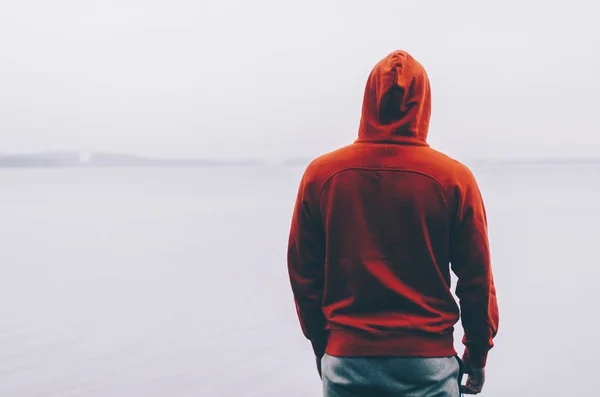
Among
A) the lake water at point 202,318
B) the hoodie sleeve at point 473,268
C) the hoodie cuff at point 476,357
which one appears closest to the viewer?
the hoodie sleeve at point 473,268

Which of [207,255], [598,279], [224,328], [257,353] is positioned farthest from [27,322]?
[598,279]

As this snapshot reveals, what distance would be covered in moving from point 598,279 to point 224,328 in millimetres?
3639

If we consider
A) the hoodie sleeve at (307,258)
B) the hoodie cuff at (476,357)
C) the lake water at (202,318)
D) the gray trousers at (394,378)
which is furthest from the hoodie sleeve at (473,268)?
the lake water at (202,318)

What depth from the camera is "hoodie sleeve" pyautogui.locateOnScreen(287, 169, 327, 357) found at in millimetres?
1325

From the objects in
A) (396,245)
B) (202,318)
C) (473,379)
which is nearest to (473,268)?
(396,245)

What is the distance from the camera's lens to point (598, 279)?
6.62m

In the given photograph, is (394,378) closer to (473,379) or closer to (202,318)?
(473,379)

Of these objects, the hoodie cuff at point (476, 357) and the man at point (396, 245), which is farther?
the hoodie cuff at point (476, 357)

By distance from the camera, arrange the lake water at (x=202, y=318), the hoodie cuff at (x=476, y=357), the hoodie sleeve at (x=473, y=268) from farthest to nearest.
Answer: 1. the lake water at (x=202, y=318)
2. the hoodie cuff at (x=476, y=357)
3. the hoodie sleeve at (x=473, y=268)

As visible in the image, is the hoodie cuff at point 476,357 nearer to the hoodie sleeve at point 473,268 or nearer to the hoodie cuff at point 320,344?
the hoodie sleeve at point 473,268

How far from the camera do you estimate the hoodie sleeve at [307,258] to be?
133cm

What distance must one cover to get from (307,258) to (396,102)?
318 millimetres

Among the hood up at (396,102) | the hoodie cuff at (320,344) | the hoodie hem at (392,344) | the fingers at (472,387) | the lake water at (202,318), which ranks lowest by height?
the lake water at (202,318)

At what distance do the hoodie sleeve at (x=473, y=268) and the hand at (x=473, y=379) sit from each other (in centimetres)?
3
